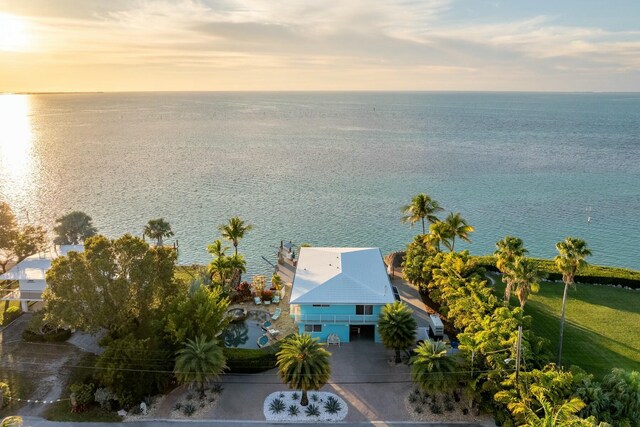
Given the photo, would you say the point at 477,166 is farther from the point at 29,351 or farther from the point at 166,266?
the point at 29,351

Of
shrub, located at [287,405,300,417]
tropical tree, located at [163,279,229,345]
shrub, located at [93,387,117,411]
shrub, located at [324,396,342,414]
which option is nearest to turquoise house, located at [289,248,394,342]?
tropical tree, located at [163,279,229,345]

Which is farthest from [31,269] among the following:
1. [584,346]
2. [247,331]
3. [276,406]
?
[584,346]

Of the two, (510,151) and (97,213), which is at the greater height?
(510,151)

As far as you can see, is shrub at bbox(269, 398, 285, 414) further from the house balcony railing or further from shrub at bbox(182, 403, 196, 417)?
the house balcony railing

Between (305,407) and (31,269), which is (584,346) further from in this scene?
(31,269)

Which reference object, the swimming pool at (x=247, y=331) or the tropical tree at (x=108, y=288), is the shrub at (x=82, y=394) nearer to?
the tropical tree at (x=108, y=288)

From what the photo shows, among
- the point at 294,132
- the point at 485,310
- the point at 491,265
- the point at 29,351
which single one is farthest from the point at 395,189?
the point at 294,132
